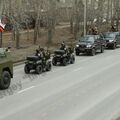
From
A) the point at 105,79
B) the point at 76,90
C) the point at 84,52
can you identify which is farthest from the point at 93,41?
the point at 76,90

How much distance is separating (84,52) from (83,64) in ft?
21.9

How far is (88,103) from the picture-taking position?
16.5 m

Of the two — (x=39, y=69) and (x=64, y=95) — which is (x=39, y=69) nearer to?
(x=39, y=69)

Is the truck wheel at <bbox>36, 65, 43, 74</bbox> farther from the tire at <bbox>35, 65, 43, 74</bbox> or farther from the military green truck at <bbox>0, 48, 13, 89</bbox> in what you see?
the military green truck at <bbox>0, 48, 13, 89</bbox>

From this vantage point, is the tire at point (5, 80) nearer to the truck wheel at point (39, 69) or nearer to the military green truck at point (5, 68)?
the military green truck at point (5, 68)

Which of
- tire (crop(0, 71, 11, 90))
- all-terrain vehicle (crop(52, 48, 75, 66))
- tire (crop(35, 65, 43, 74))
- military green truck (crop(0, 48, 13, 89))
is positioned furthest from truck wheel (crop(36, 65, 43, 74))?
tire (crop(0, 71, 11, 90))

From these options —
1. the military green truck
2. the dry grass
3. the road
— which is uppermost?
the military green truck

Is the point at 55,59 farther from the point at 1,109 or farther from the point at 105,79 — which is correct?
the point at 1,109

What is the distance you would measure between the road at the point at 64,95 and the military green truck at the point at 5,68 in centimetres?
36

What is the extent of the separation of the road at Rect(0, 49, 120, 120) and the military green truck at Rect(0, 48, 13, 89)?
0.36m

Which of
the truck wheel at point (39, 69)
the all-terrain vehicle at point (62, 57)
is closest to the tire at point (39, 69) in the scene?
the truck wheel at point (39, 69)

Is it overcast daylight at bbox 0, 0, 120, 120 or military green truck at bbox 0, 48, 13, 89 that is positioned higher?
military green truck at bbox 0, 48, 13, 89

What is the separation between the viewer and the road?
14695mm

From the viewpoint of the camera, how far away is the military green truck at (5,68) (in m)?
19.2
